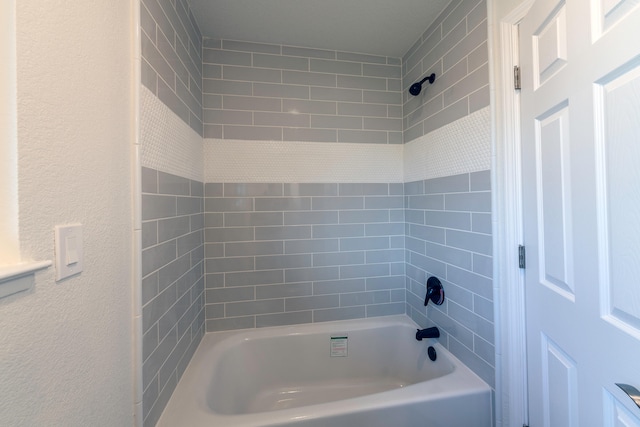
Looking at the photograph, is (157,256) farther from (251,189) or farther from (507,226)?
(507,226)

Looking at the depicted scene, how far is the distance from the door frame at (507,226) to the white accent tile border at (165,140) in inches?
55.7

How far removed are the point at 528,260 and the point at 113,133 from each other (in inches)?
60.4

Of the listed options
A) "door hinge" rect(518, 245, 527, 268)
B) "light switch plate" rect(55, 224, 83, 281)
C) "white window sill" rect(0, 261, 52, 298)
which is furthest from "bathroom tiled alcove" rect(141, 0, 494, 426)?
"white window sill" rect(0, 261, 52, 298)

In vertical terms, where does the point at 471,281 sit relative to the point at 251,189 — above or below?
below

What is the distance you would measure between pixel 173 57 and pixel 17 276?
1118 mm

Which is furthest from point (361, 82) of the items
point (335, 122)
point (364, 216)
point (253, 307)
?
point (253, 307)

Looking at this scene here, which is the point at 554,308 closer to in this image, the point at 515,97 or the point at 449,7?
the point at 515,97

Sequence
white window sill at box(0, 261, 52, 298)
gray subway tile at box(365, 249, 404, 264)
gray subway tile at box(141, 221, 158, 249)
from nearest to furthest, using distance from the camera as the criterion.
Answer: white window sill at box(0, 261, 52, 298)
gray subway tile at box(141, 221, 158, 249)
gray subway tile at box(365, 249, 404, 264)

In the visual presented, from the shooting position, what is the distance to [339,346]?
5.60ft

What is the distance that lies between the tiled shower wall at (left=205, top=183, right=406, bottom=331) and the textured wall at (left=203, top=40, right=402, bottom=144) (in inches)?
15.5

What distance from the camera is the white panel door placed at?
0.58m

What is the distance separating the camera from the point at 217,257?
1634mm

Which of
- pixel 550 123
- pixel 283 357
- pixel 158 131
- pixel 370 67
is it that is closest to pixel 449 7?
pixel 370 67

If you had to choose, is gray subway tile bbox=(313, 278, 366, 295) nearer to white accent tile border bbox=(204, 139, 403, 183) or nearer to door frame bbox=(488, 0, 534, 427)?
white accent tile border bbox=(204, 139, 403, 183)
